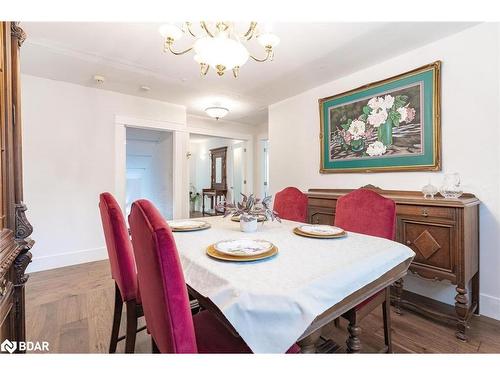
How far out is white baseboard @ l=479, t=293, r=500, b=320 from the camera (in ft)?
6.12

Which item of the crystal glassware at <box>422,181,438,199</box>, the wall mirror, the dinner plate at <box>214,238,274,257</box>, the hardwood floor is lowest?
the hardwood floor

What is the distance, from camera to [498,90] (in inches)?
72.1

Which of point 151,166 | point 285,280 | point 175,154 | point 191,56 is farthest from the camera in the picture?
point 151,166

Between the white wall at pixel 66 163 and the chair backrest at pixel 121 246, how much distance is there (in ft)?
8.03

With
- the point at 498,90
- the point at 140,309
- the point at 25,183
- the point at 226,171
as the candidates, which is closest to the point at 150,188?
the point at 226,171

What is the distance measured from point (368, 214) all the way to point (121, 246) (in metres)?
1.53

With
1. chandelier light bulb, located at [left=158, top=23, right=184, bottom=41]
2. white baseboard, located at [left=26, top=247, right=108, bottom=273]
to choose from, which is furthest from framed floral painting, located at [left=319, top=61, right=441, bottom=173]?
white baseboard, located at [left=26, top=247, right=108, bottom=273]

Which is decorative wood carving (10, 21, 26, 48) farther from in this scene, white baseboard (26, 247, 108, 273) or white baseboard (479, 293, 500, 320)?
white baseboard (479, 293, 500, 320)

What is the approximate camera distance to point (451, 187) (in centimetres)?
198

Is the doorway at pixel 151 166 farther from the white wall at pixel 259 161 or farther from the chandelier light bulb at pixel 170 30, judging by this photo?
the chandelier light bulb at pixel 170 30

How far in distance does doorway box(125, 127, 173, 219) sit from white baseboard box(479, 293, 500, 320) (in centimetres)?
395

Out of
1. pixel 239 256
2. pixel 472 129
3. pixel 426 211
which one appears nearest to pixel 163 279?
pixel 239 256

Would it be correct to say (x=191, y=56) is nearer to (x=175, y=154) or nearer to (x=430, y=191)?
(x=175, y=154)

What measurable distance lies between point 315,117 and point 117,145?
111 inches
